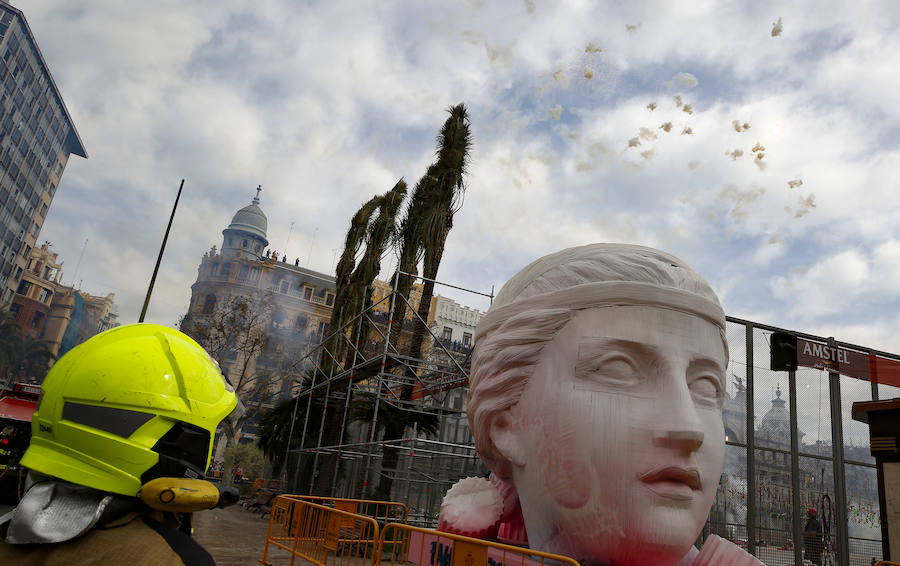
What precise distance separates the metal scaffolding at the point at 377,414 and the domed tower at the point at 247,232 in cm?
4184

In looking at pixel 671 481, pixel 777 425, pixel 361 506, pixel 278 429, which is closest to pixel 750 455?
pixel 777 425

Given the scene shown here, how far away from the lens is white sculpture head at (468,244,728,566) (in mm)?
2041

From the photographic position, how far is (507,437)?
2.42m

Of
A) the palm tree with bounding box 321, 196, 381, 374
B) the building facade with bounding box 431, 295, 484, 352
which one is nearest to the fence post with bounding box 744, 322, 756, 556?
the palm tree with bounding box 321, 196, 381, 374

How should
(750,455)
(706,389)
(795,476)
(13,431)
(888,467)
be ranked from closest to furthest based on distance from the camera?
1. (706,389)
2. (13,431)
3. (888,467)
4. (750,455)
5. (795,476)

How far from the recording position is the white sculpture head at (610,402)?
6.70 ft

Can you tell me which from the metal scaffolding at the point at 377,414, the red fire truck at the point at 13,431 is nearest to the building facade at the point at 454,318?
the metal scaffolding at the point at 377,414

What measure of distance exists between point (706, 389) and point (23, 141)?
5482 centimetres

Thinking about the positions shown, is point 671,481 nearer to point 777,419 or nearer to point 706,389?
point 706,389

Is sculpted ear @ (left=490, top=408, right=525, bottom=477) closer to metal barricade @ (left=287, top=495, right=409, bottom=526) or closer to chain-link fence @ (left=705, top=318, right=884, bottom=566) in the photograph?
metal barricade @ (left=287, top=495, right=409, bottom=526)

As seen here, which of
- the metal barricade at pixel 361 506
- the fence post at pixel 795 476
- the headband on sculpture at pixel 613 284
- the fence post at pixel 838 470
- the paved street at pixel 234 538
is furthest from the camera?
the paved street at pixel 234 538

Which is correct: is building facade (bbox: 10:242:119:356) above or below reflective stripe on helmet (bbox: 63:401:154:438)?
above

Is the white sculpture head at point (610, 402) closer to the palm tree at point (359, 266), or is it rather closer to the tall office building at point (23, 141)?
the palm tree at point (359, 266)

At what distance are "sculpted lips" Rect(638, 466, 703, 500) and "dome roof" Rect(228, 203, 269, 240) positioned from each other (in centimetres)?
6137
